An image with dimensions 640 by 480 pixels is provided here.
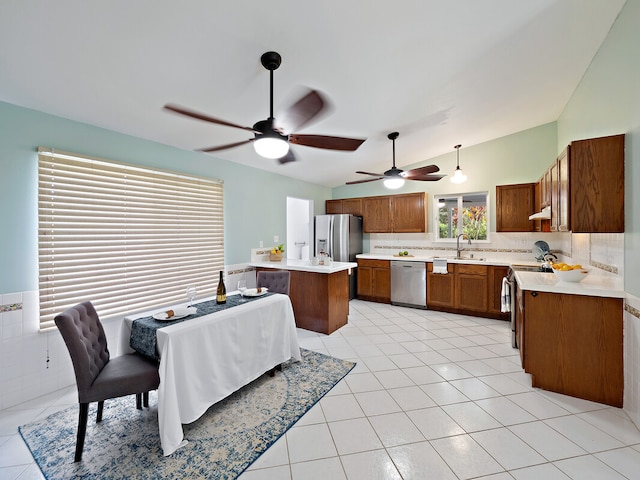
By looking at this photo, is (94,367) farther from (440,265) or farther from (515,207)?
(515,207)

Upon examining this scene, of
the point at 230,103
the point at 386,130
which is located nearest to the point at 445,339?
the point at 386,130

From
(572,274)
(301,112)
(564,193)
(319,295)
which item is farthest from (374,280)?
(301,112)

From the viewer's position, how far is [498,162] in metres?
4.72

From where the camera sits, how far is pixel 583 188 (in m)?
2.27

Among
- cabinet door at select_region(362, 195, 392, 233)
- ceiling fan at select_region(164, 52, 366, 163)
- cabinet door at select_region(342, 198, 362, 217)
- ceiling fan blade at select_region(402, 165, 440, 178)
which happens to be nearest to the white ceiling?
ceiling fan at select_region(164, 52, 366, 163)

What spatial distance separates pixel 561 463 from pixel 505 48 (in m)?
3.08

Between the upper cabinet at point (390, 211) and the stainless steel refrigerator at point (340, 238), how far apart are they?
288mm

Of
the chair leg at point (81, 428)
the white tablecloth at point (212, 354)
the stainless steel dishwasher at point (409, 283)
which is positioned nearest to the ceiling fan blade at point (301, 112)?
the white tablecloth at point (212, 354)

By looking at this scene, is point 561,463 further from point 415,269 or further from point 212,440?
point 415,269

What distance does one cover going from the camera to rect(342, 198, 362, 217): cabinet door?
5996 millimetres

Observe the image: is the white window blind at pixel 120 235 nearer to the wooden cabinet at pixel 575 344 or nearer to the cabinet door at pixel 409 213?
the cabinet door at pixel 409 213

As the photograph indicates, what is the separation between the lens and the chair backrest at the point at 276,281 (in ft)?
10.9

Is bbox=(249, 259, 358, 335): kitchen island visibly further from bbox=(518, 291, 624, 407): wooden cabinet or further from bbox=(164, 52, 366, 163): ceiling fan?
bbox=(518, 291, 624, 407): wooden cabinet

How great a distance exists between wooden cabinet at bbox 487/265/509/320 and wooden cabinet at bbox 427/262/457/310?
0.51 meters
